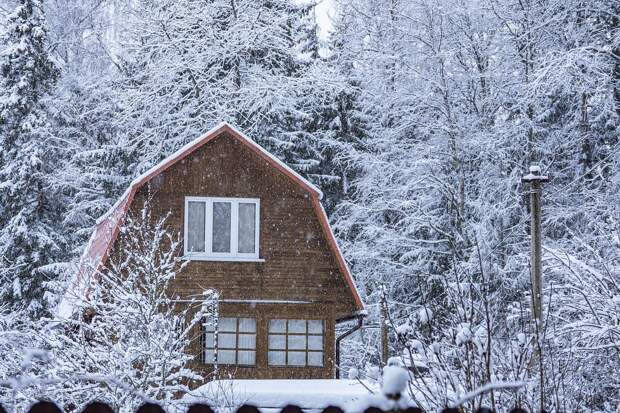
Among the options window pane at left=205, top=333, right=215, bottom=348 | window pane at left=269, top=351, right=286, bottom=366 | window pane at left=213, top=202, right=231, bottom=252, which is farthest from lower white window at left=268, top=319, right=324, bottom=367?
window pane at left=213, top=202, right=231, bottom=252

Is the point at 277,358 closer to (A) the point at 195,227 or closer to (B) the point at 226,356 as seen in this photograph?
(B) the point at 226,356

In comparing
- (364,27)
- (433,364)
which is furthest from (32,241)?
(433,364)

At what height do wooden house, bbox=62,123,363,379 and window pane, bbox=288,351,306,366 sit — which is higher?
wooden house, bbox=62,123,363,379

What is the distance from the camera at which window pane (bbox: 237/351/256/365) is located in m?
18.5

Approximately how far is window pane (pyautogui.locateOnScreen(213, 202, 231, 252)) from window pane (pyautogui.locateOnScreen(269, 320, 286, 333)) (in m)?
1.80

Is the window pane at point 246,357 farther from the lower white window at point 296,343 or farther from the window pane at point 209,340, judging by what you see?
the window pane at point 209,340

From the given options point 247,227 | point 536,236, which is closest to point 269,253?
point 247,227

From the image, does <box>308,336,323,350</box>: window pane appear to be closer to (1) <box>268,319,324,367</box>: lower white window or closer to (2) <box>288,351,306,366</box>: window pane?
(1) <box>268,319,324,367</box>: lower white window

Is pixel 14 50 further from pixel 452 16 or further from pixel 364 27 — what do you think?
pixel 452 16

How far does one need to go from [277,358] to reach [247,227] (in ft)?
9.26

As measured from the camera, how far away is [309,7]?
103 feet

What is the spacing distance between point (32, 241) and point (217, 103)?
6.50m

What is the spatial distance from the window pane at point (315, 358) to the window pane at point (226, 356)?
5.21ft

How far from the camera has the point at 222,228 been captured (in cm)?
1892
